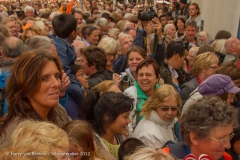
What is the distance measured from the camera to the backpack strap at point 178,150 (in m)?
2.34

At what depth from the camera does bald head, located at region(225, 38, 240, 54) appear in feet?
17.3

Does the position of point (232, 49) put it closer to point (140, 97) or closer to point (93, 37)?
point (140, 97)

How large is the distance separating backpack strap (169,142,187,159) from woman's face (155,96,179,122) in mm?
771

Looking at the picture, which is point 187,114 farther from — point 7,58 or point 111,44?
point 111,44

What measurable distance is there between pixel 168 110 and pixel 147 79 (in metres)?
0.68

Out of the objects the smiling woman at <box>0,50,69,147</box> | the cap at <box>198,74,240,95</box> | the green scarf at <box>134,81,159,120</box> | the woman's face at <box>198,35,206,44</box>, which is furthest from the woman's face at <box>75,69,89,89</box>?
the woman's face at <box>198,35,206,44</box>

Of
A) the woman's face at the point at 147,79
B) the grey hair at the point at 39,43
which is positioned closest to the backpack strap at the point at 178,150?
the woman's face at the point at 147,79

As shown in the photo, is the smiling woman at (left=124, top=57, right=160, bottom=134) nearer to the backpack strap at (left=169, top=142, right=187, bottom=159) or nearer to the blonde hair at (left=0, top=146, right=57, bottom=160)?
the backpack strap at (left=169, top=142, right=187, bottom=159)

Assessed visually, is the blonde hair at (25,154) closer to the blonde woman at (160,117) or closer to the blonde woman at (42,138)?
the blonde woman at (42,138)

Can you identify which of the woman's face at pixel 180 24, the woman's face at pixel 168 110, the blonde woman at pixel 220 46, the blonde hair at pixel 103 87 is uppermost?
the blonde hair at pixel 103 87

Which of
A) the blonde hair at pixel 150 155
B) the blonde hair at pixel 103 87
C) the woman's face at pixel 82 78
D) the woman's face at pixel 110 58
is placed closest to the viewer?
the blonde hair at pixel 150 155

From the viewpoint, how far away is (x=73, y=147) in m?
2.16

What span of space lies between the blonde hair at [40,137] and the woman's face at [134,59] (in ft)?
8.39

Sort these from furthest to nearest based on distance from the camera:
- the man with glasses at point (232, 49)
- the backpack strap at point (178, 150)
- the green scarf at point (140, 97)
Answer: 1. the man with glasses at point (232, 49)
2. the green scarf at point (140, 97)
3. the backpack strap at point (178, 150)
